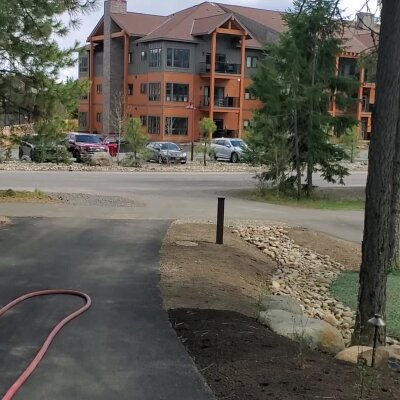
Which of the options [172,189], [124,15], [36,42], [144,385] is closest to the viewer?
[144,385]

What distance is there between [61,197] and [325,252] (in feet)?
27.7

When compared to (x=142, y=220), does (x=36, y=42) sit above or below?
above

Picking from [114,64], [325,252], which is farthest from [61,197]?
[114,64]

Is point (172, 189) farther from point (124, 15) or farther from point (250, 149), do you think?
point (124, 15)

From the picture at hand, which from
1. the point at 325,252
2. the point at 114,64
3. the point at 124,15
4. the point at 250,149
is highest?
the point at 124,15

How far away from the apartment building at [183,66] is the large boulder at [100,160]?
21350 mm

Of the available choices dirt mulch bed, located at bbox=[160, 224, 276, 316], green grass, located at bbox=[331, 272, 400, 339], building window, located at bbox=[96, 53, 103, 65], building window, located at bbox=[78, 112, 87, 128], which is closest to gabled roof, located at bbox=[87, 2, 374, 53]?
building window, located at bbox=[96, 53, 103, 65]

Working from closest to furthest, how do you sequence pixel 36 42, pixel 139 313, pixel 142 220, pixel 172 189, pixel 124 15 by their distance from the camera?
pixel 139 313
pixel 36 42
pixel 142 220
pixel 172 189
pixel 124 15

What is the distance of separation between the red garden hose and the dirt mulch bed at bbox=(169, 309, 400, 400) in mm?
1163

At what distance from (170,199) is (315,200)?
6092 millimetres

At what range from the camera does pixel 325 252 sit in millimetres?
13797

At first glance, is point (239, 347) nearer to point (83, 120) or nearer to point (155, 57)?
point (155, 57)

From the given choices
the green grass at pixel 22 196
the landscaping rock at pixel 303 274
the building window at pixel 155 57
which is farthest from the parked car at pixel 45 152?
the building window at pixel 155 57

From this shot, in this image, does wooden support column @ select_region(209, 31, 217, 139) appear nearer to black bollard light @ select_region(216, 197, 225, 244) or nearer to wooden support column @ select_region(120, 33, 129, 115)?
wooden support column @ select_region(120, 33, 129, 115)
